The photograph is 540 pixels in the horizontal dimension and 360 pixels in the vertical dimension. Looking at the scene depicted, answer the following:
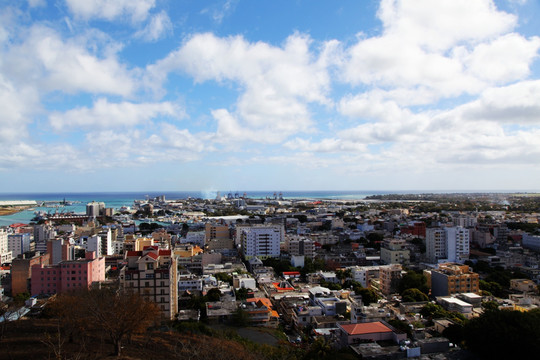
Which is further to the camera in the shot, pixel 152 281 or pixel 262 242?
pixel 262 242

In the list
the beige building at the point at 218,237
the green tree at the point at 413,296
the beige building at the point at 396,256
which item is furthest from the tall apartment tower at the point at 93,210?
the green tree at the point at 413,296

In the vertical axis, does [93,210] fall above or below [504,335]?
above

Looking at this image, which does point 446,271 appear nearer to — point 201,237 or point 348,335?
point 348,335

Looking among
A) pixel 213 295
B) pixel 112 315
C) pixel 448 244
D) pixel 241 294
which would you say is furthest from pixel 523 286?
pixel 112 315

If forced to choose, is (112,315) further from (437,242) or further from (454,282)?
(437,242)

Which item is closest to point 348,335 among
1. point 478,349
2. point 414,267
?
point 478,349

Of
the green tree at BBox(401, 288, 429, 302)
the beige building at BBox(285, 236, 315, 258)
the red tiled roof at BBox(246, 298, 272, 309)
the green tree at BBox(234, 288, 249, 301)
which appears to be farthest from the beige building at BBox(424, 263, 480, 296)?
the beige building at BBox(285, 236, 315, 258)
